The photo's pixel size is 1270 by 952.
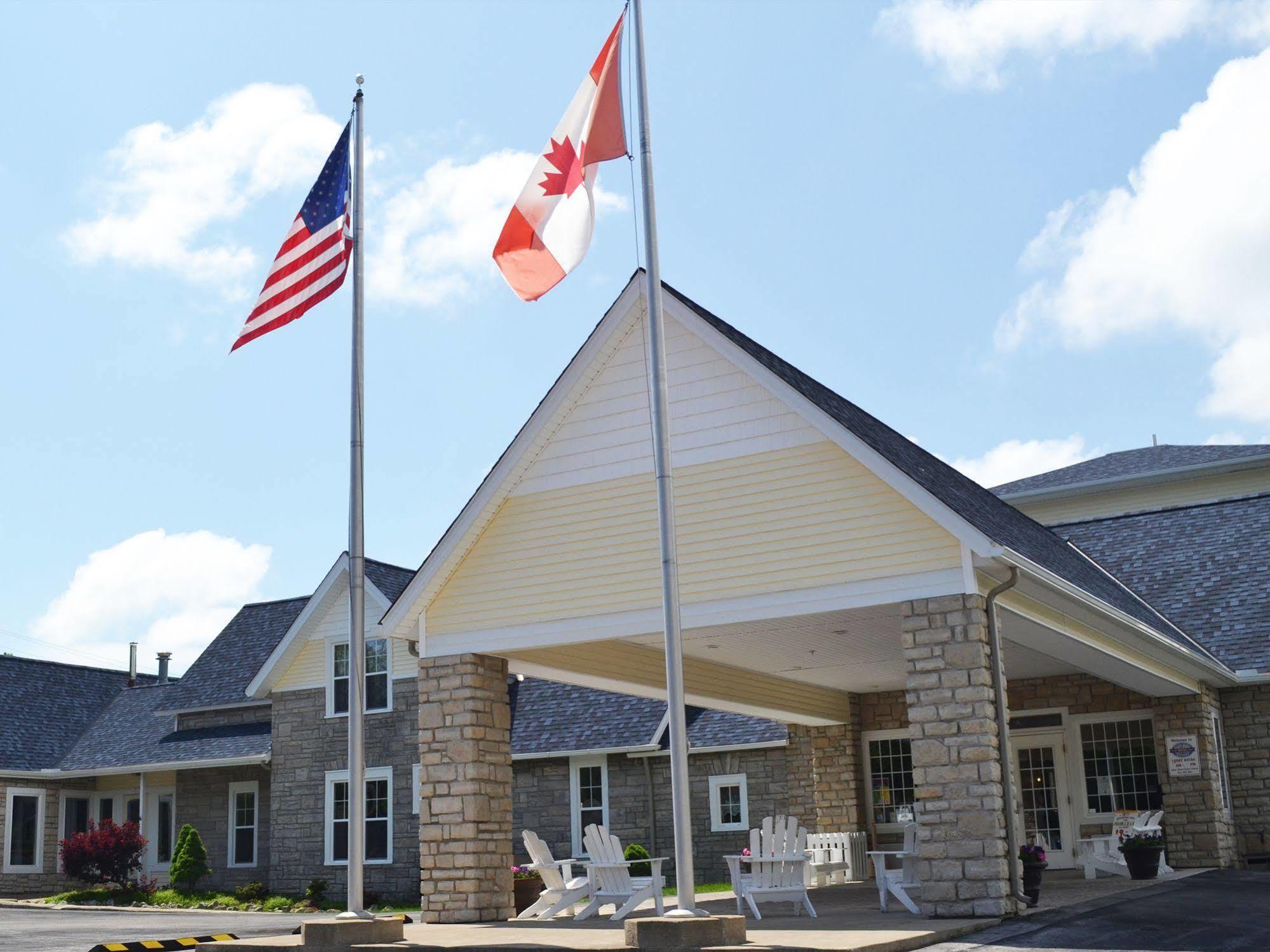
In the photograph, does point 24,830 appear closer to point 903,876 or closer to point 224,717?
point 224,717

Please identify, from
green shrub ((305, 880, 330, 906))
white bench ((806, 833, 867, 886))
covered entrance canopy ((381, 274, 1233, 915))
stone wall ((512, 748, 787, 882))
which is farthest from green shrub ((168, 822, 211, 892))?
covered entrance canopy ((381, 274, 1233, 915))

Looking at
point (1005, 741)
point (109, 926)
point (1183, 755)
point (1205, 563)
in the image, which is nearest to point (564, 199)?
point (1005, 741)

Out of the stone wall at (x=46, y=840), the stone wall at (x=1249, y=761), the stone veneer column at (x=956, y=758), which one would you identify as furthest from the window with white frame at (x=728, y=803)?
the stone wall at (x=46, y=840)

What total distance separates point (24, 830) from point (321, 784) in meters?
8.59

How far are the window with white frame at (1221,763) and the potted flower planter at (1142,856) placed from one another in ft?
8.90

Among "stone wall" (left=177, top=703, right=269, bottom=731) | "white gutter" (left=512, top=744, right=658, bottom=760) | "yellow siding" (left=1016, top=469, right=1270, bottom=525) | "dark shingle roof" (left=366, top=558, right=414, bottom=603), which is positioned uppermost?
"yellow siding" (left=1016, top=469, right=1270, bottom=525)

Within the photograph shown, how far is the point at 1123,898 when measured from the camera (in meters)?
13.7

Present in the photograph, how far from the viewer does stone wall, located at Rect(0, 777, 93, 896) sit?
2947 cm

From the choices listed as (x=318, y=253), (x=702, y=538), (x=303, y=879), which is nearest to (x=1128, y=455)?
(x=303, y=879)

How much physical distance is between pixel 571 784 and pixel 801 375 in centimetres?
1220

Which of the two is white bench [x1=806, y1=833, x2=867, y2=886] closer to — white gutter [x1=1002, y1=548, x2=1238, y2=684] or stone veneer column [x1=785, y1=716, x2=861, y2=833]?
stone veneer column [x1=785, y1=716, x2=861, y2=833]

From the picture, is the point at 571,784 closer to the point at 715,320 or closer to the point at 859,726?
the point at 859,726

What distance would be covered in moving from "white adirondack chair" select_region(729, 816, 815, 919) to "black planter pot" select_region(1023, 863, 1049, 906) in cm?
201

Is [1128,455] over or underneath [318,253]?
over
